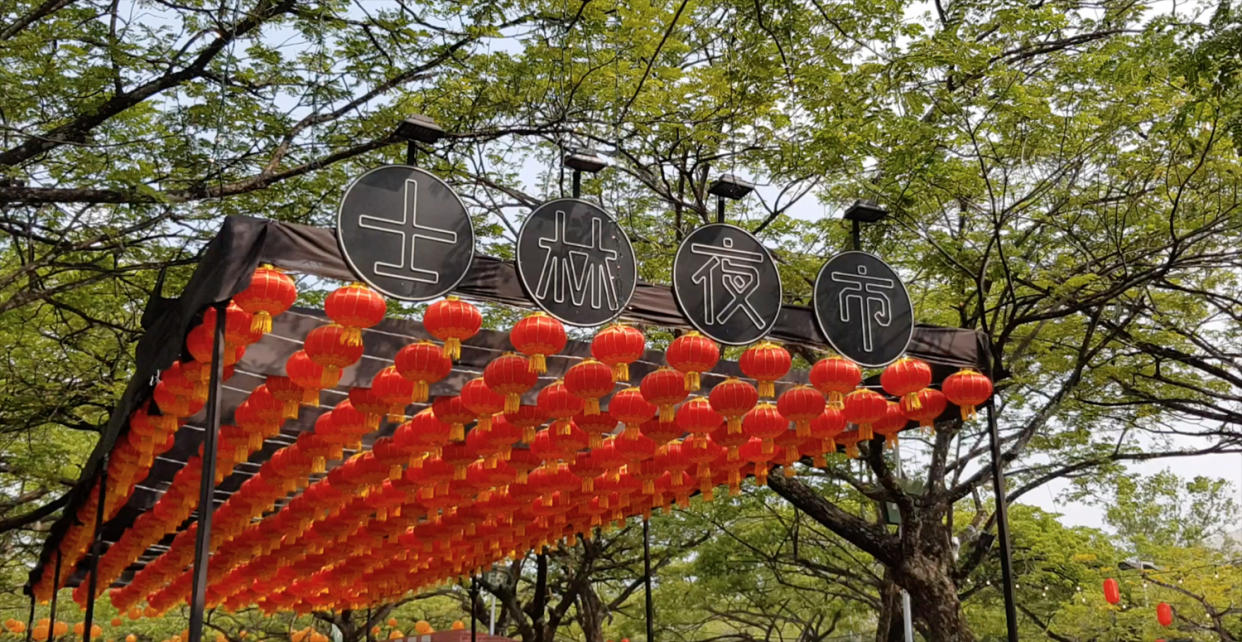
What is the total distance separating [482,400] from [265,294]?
150cm

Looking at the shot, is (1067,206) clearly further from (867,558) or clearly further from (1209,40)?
(867,558)

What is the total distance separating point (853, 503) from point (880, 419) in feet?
36.2

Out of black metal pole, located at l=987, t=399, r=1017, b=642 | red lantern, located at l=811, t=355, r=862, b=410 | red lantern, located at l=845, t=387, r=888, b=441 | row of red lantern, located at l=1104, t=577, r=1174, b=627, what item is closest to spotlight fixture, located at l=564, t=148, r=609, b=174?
red lantern, located at l=811, t=355, r=862, b=410

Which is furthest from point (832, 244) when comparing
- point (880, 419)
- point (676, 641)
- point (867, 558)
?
point (676, 641)

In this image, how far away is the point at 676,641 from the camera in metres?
23.6

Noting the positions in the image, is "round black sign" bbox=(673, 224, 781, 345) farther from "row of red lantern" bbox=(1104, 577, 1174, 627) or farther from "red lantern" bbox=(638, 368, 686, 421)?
"row of red lantern" bbox=(1104, 577, 1174, 627)

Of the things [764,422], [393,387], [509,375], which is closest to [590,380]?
[509,375]

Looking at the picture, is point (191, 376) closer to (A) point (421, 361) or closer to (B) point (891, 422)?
(A) point (421, 361)

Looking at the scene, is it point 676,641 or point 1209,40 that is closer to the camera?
point 1209,40

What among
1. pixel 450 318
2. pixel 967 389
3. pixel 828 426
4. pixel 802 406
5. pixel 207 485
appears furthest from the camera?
pixel 828 426

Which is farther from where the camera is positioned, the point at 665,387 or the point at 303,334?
the point at 303,334

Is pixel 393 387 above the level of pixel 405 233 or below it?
below

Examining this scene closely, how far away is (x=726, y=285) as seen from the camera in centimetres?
538

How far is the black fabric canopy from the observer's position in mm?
4324
